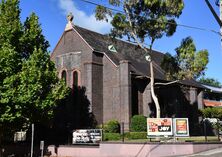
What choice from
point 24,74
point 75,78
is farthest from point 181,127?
point 75,78

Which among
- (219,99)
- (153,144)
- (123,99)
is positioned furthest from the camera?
(219,99)

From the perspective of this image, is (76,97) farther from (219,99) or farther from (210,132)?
(219,99)

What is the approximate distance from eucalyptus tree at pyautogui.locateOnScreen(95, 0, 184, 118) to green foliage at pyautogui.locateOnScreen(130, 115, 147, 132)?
4.99 meters

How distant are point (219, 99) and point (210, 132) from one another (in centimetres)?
4114

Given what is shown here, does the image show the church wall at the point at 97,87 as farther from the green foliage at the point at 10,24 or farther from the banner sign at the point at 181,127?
the banner sign at the point at 181,127

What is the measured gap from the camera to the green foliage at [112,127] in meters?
32.3

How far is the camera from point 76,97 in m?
37.3

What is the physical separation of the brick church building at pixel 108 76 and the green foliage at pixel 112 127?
98 centimetres

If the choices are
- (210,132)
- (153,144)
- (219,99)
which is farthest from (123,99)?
(219,99)

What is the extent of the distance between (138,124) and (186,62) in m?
7.96

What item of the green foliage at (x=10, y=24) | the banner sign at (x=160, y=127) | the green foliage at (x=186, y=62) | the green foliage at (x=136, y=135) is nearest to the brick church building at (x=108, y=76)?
the green foliage at (x=136, y=135)

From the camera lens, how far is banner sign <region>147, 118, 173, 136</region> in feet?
79.7

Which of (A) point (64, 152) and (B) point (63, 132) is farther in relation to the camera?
(B) point (63, 132)

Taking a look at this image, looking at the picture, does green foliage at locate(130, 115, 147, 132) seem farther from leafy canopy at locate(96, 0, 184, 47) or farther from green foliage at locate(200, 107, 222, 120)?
green foliage at locate(200, 107, 222, 120)
